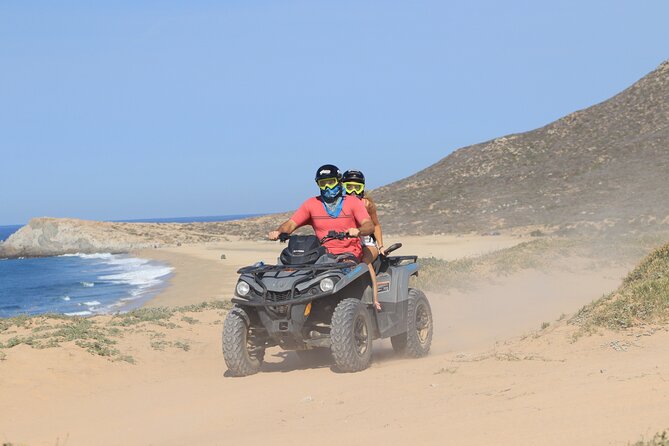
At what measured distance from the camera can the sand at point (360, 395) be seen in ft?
17.7

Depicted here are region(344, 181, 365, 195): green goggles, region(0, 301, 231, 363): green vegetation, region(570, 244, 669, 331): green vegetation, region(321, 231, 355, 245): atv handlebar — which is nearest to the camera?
region(570, 244, 669, 331): green vegetation

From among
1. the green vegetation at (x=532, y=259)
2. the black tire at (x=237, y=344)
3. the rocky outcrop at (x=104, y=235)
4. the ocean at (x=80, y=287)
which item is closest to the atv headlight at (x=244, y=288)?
the black tire at (x=237, y=344)

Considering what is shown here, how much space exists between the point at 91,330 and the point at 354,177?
4997 mm

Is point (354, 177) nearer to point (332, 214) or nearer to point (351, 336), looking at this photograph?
point (332, 214)

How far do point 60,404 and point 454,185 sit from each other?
68.3 metres

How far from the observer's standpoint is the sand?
17.7ft

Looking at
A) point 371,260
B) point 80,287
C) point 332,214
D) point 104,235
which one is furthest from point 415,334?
point 104,235

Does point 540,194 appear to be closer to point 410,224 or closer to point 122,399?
point 410,224

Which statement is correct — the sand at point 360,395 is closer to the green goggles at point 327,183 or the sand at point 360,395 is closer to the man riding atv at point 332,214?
the man riding atv at point 332,214

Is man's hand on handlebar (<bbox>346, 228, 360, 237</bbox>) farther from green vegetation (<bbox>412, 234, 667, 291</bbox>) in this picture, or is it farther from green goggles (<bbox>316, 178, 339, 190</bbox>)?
green vegetation (<bbox>412, 234, 667, 291</bbox>)

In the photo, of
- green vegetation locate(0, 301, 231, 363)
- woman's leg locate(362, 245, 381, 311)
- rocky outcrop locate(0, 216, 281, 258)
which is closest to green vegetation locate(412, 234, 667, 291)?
green vegetation locate(0, 301, 231, 363)

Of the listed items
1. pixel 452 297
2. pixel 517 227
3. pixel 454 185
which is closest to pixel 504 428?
pixel 452 297

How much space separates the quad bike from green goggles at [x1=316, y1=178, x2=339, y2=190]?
2.07 ft

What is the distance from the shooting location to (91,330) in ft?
40.5
